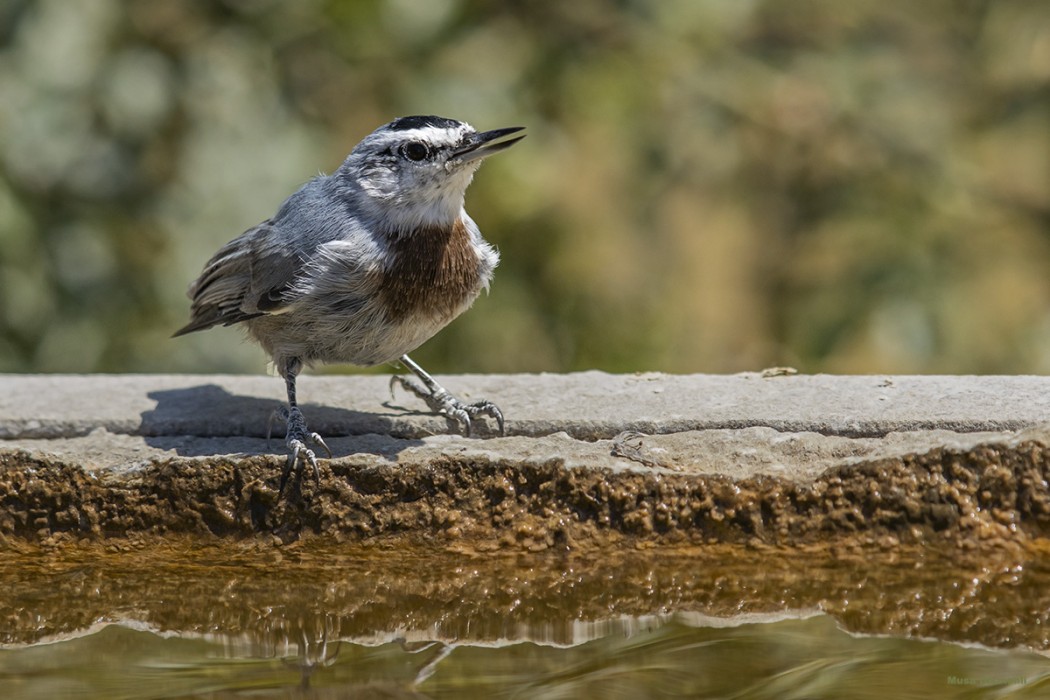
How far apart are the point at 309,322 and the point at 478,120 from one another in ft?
5.40

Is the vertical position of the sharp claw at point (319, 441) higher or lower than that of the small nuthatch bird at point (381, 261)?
lower

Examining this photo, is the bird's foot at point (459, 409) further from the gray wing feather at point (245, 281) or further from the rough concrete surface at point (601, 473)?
the gray wing feather at point (245, 281)

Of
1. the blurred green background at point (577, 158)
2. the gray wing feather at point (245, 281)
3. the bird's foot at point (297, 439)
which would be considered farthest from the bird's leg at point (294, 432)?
the blurred green background at point (577, 158)

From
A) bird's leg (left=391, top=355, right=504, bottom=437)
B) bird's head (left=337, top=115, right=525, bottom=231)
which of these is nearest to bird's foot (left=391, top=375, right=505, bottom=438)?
bird's leg (left=391, top=355, right=504, bottom=437)

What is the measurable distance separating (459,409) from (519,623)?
1.06 meters

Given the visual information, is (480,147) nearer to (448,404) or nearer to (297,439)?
(448,404)

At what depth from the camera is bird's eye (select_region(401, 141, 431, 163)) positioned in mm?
4102

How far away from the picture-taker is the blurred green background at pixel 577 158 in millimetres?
5352

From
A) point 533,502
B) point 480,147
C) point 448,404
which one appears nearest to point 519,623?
point 533,502

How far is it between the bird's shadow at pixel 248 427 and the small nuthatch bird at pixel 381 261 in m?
0.11

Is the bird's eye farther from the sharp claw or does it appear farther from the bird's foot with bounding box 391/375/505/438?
the sharp claw

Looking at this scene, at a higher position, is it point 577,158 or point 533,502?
point 577,158

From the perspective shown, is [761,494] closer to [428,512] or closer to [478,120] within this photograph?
[428,512]

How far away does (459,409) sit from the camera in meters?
3.99
